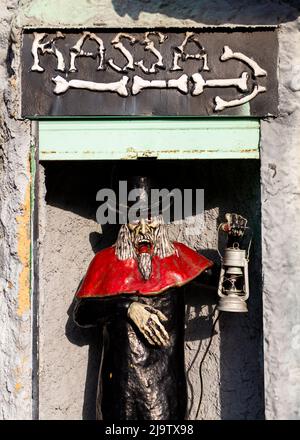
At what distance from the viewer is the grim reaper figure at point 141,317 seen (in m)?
3.49

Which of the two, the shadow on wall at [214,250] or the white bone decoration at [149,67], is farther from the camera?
the shadow on wall at [214,250]

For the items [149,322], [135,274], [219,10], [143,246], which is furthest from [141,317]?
[219,10]

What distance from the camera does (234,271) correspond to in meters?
3.47

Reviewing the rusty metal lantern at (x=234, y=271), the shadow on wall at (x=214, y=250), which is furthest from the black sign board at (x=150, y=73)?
the rusty metal lantern at (x=234, y=271)

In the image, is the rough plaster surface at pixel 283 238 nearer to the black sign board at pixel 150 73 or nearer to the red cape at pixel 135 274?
the black sign board at pixel 150 73

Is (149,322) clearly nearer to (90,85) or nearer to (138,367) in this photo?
(138,367)

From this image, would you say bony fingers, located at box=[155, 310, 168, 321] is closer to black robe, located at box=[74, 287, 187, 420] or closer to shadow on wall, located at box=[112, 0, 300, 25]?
black robe, located at box=[74, 287, 187, 420]

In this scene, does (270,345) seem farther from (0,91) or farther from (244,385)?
(0,91)

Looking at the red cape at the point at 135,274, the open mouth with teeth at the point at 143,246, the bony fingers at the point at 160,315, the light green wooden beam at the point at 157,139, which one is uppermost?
the light green wooden beam at the point at 157,139

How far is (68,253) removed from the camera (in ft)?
12.7

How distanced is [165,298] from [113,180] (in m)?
0.52

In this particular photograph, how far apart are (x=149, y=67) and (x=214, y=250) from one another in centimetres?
84

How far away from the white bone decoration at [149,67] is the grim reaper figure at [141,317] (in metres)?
0.54
